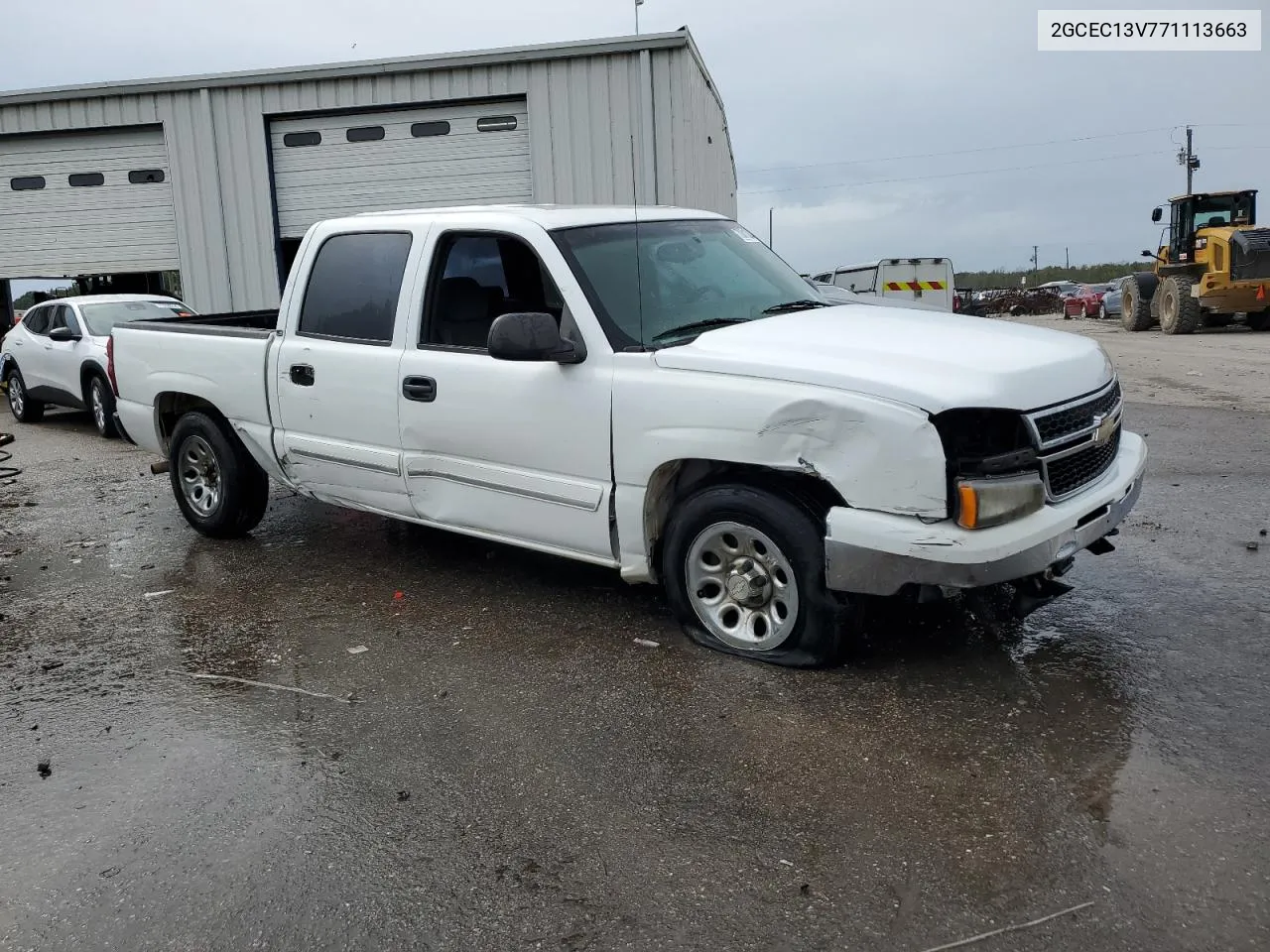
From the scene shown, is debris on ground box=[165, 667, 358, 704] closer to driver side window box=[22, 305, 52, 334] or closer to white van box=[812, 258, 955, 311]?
driver side window box=[22, 305, 52, 334]

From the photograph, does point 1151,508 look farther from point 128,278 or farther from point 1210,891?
point 128,278

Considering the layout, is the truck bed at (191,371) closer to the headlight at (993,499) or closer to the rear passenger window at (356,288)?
the rear passenger window at (356,288)

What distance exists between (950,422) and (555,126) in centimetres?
1241

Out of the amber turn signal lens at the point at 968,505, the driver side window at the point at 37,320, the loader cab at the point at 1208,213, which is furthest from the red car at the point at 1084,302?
the amber turn signal lens at the point at 968,505

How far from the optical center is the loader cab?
2497 centimetres

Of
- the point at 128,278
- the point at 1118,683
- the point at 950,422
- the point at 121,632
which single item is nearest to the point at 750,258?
the point at 950,422

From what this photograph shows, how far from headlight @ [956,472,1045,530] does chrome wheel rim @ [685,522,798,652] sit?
0.72m

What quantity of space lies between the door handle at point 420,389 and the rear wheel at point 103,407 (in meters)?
7.95

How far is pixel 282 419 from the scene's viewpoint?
19.8 ft

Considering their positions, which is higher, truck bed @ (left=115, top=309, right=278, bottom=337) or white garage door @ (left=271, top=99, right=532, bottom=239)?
white garage door @ (left=271, top=99, right=532, bottom=239)

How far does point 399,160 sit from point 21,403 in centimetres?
612

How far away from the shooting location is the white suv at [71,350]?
12.0 meters

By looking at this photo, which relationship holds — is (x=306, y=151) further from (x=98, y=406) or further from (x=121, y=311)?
(x=98, y=406)

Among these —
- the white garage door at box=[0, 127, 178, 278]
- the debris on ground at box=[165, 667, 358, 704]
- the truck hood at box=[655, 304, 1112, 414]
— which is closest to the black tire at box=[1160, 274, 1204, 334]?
the white garage door at box=[0, 127, 178, 278]
